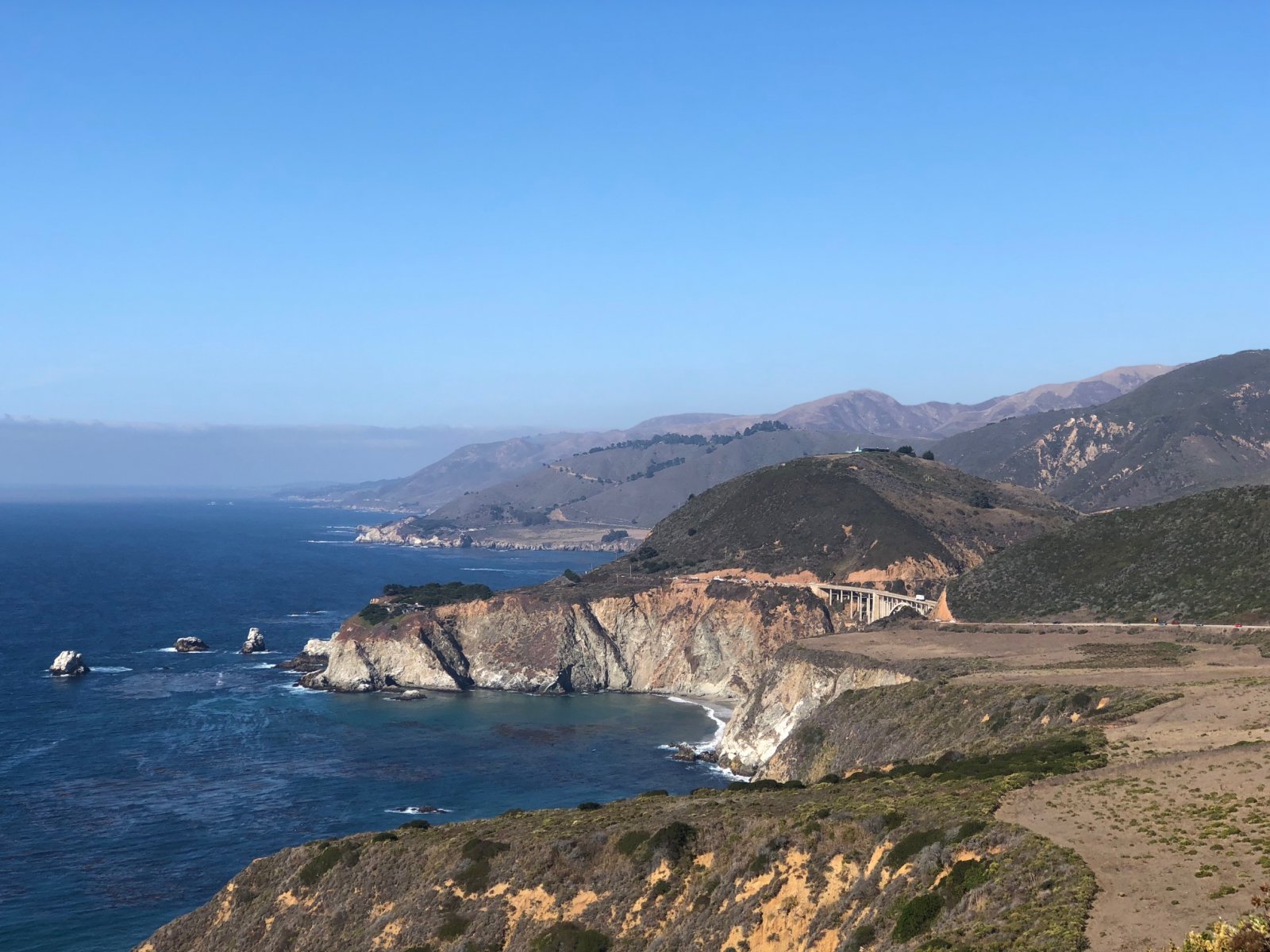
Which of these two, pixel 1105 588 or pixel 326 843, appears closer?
pixel 326 843

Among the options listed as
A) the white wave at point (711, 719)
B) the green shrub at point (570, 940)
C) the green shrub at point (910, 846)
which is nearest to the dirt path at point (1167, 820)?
the green shrub at point (910, 846)

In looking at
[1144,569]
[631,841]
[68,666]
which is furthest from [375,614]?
[631,841]

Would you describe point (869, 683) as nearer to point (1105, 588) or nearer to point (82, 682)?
point (1105, 588)

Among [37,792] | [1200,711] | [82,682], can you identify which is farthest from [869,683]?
[82,682]

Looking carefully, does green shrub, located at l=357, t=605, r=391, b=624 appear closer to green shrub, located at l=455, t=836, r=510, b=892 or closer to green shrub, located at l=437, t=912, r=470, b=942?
green shrub, located at l=455, t=836, r=510, b=892

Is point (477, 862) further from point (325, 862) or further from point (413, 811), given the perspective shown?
point (413, 811)

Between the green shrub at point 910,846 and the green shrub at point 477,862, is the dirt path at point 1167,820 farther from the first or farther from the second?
the green shrub at point 477,862
